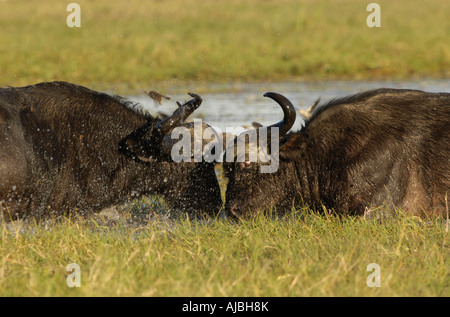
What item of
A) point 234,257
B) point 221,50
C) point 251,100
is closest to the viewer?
point 234,257

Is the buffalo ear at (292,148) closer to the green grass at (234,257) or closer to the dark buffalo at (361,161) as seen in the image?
the dark buffalo at (361,161)

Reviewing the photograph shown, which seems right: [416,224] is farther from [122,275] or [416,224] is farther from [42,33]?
[42,33]

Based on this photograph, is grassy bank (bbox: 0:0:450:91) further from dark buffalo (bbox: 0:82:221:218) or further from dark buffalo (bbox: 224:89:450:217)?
dark buffalo (bbox: 224:89:450:217)

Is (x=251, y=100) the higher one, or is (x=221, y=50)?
(x=221, y=50)

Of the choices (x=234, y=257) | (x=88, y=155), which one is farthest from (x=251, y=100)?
(x=234, y=257)

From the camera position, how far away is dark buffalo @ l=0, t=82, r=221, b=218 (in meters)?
5.37

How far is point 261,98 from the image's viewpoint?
1241 centimetres

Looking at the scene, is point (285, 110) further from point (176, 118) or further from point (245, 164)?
point (176, 118)

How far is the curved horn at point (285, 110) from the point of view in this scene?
499cm

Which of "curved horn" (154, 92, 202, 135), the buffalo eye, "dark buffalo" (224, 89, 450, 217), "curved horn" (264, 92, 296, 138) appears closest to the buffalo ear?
"dark buffalo" (224, 89, 450, 217)

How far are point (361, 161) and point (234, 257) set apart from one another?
1.33 m

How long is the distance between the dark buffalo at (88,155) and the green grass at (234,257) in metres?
0.30

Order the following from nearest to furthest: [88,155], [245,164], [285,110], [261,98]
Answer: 1. [285,110]
2. [245,164]
3. [88,155]
4. [261,98]

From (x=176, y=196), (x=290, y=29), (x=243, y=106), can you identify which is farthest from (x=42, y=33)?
(x=176, y=196)
